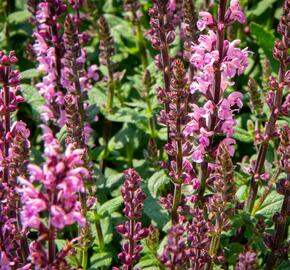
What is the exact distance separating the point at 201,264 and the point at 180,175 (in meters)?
0.66

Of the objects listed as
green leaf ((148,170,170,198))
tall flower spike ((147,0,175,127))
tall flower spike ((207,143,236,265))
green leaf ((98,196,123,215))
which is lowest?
green leaf ((98,196,123,215))

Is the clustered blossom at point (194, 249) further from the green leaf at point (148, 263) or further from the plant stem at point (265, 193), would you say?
the plant stem at point (265, 193)

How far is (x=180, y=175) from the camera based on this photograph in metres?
4.00

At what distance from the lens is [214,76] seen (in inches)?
147

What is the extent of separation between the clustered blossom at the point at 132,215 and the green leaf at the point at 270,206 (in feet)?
4.31

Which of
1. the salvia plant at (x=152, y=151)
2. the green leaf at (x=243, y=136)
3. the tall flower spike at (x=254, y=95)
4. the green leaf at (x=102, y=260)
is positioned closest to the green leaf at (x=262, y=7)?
the salvia plant at (x=152, y=151)

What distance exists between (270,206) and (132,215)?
1.53 meters

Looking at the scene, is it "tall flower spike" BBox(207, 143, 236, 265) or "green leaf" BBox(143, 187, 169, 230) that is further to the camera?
"green leaf" BBox(143, 187, 169, 230)

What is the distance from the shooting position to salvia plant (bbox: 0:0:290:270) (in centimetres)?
324

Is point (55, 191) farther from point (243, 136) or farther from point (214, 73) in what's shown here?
point (243, 136)

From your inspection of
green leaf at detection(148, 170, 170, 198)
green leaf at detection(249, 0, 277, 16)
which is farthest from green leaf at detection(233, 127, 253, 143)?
green leaf at detection(249, 0, 277, 16)

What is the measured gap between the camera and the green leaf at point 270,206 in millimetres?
4570

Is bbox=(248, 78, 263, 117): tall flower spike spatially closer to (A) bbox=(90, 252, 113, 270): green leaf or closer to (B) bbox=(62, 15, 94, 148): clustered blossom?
Result: (B) bbox=(62, 15, 94, 148): clustered blossom

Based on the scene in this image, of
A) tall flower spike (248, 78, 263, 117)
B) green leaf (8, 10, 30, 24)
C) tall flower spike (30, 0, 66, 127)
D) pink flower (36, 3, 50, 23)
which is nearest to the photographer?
tall flower spike (248, 78, 263, 117)
